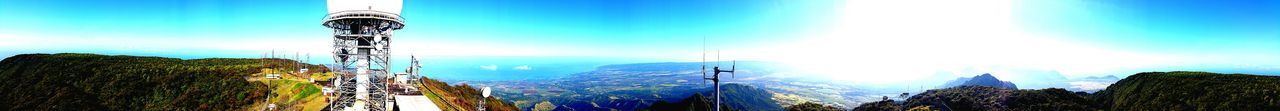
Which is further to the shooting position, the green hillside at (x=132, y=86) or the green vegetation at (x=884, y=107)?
the green vegetation at (x=884, y=107)

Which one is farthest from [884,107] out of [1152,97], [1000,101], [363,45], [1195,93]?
[363,45]

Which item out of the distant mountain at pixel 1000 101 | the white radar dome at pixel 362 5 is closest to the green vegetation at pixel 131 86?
the white radar dome at pixel 362 5

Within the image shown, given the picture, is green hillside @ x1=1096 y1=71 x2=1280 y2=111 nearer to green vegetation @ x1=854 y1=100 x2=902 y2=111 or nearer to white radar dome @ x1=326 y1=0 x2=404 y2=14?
green vegetation @ x1=854 y1=100 x2=902 y2=111

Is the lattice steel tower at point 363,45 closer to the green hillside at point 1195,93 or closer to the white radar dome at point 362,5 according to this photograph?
the white radar dome at point 362,5

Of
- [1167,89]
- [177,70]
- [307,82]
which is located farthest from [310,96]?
[1167,89]

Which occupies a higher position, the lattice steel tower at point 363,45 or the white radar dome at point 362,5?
the white radar dome at point 362,5

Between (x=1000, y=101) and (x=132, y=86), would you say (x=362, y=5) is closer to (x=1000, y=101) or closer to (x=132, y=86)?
(x=132, y=86)

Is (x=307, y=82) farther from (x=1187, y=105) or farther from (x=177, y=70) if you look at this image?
(x=1187, y=105)
